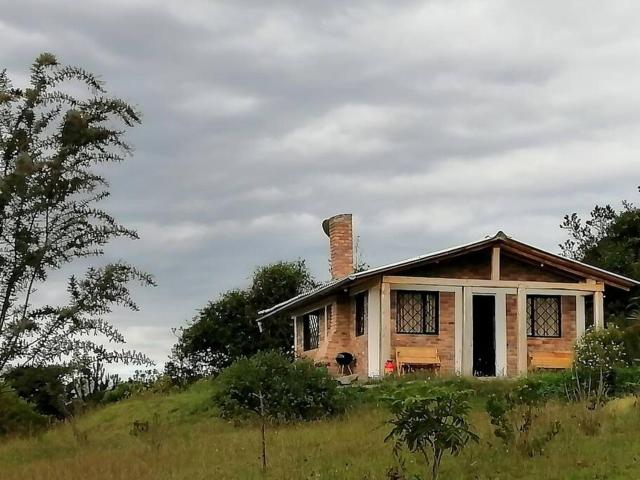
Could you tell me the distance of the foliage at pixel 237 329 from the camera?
128ft

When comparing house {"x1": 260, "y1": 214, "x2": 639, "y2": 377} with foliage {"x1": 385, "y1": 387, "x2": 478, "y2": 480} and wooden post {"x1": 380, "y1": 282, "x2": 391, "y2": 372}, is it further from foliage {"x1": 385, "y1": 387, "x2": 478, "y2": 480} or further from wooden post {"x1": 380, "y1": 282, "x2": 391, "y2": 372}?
foliage {"x1": 385, "y1": 387, "x2": 478, "y2": 480}

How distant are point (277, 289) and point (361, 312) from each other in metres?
13.3

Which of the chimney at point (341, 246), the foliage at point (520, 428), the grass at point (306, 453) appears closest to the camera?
the grass at point (306, 453)

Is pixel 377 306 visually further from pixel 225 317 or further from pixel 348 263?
pixel 225 317

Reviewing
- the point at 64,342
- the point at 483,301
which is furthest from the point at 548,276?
the point at 64,342

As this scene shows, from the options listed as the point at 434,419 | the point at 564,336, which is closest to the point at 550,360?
the point at 564,336

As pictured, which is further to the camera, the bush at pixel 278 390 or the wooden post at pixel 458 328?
the wooden post at pixel 458 328

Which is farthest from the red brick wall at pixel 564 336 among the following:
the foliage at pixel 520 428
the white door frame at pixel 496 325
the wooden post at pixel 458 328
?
the foliage at pixel 520 428

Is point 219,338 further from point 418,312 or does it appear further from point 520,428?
point 520,428

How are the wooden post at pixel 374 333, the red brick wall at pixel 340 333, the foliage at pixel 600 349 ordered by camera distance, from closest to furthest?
1. the foliage at pixel 600 349
2. the wooden post at pixel 374 333
3. the red brick wall at pixel 340 333

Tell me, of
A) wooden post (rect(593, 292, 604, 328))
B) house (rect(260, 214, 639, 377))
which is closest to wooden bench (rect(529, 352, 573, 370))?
house (rect(260, 214, 639, 377))

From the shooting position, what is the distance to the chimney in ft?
98.0

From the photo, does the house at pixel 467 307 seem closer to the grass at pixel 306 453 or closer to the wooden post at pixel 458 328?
the wooden post at pixel 458 328

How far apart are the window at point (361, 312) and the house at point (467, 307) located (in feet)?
0.09
